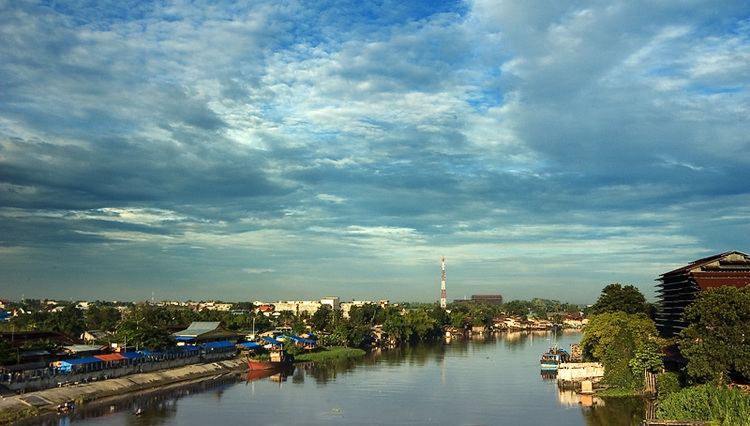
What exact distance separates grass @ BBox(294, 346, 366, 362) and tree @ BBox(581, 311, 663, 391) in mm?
37393

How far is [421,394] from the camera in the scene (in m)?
53.7

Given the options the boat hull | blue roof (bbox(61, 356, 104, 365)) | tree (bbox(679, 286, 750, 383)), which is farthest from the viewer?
the boat hull

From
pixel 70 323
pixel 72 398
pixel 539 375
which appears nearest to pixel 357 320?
pixel 70 323

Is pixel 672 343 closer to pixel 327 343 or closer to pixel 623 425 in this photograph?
pixel 623 425

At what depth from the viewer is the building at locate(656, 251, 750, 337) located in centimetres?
5169

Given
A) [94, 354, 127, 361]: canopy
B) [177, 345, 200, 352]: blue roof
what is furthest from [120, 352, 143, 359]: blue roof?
[177, 345, 200, 352]: blue roof

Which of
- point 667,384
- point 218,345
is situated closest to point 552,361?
point 667,384

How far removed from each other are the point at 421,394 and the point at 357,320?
8165cm

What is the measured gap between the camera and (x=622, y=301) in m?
71.9

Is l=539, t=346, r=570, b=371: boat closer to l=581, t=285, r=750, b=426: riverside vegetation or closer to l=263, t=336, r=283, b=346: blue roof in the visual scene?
l=581, t=285, r=750, b=426: riverside vegetation

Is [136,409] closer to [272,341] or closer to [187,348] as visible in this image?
[187,348]

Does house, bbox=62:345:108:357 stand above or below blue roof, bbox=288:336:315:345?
above

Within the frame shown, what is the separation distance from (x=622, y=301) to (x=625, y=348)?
19.1 meters

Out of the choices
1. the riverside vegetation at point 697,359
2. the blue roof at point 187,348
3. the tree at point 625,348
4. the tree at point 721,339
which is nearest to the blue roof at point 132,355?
the blue roof at point 187,348
